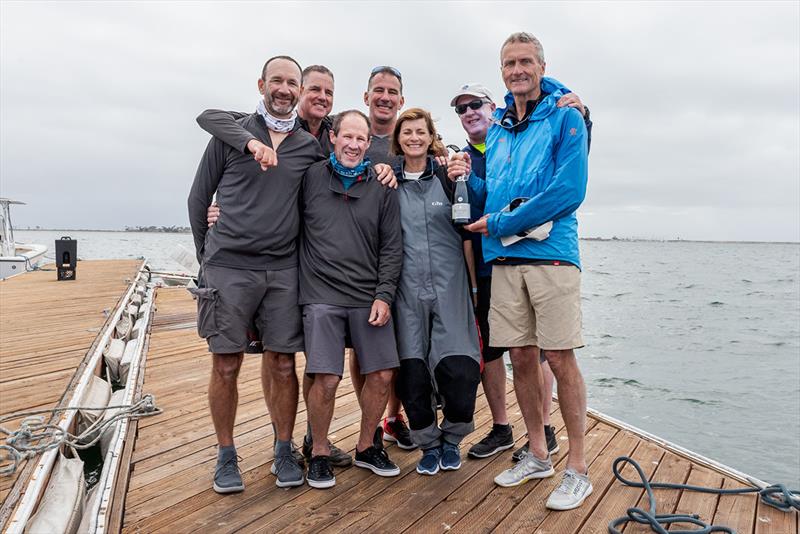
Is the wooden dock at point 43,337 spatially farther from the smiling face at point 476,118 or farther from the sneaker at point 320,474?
the smiling face at point 476,118

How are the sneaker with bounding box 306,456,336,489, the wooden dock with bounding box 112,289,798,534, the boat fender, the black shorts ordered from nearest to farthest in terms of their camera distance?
the boat fender < the wooden dock with bounding box 112,289,798,534 < the sneaker with bounding box 306,456,336,489 < the black shorts

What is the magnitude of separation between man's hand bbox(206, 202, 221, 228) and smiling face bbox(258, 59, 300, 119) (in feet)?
2.19

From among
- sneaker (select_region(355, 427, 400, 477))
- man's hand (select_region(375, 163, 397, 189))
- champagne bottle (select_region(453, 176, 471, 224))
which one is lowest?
sneaker (select_region(355, 427, 400, 477))

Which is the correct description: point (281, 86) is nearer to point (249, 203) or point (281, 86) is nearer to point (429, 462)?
point (249, 203)

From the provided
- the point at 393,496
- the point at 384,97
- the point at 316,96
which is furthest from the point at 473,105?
the point at 393,496

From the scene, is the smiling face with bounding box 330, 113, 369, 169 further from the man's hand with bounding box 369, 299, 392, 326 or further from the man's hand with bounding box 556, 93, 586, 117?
the man's hand with bounding box 556, 93, 586, 117

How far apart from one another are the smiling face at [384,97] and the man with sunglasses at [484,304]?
0.43 meters

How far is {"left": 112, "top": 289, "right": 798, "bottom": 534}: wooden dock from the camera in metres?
2.71

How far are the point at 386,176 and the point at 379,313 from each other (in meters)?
0.83

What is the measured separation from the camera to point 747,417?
9914mm

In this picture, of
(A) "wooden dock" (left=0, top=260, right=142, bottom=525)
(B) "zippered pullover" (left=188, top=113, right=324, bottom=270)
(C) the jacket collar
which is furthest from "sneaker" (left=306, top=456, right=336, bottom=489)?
(C) the jacket collar

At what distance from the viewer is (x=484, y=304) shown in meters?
3.47

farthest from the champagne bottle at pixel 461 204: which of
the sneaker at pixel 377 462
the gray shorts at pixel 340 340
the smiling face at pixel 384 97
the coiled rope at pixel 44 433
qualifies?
the coiled rope at pixel 44 433

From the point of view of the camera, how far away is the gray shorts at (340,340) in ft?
9.85
